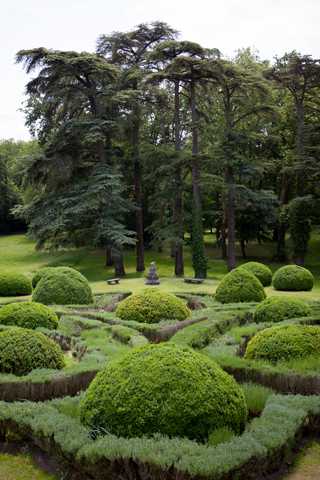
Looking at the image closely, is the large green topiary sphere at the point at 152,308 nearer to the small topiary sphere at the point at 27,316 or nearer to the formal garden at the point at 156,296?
the formal garden at the point at 156,296

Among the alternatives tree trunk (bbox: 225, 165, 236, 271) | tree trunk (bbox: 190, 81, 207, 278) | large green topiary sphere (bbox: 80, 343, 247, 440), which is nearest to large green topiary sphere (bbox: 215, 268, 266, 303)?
large green topiary sphere (bbox: 80, 343, 247, 440)

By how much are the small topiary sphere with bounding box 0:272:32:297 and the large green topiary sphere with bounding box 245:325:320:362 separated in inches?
519

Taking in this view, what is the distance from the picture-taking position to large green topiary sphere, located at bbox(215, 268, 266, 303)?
16016 mm

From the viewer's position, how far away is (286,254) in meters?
37.6

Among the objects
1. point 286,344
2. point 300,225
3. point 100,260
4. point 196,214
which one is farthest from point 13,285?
point 100,260

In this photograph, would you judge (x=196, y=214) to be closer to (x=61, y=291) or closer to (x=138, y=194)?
(x=138, y=194)

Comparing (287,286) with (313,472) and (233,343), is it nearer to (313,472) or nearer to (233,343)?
(233,343)

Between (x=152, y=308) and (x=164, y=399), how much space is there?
759 centimetres

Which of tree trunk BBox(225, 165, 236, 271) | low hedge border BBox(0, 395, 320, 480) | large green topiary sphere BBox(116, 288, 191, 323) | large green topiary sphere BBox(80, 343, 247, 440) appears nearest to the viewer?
low hedge border BBox(0, 395, 320, 480)

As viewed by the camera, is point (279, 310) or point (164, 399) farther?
point (279, 310)

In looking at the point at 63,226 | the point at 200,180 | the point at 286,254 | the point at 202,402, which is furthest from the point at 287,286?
the point at 286,254

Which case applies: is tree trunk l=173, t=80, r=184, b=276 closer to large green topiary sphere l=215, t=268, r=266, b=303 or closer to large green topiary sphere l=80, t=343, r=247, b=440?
large green topiary sphere l=215, t=268, r=266, b=303

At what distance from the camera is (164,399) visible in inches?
212

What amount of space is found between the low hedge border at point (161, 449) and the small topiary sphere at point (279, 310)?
6.27m
